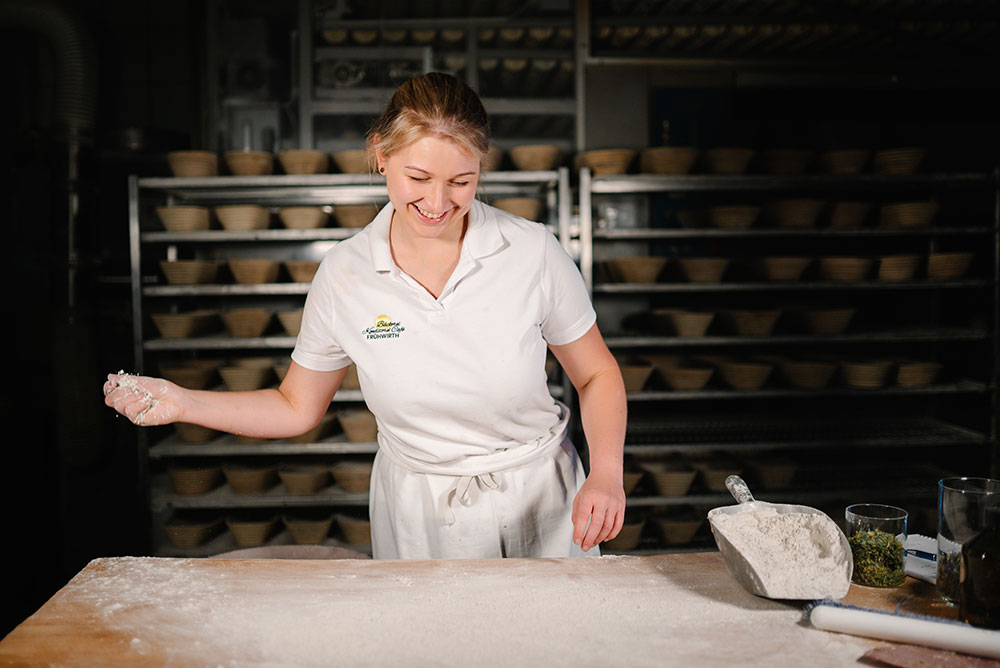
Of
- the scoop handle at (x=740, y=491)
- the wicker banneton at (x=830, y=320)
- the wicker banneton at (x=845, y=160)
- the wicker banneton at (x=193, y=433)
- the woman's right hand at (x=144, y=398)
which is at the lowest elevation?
the wicker banneton at (x=193, y=433)

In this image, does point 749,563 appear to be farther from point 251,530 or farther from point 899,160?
point 899,160

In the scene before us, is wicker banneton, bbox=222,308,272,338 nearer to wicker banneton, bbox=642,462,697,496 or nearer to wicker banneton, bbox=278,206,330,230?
wicker banneton, bbox=278,206,330,230

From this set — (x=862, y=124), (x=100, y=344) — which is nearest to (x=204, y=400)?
(x=100, y=344)

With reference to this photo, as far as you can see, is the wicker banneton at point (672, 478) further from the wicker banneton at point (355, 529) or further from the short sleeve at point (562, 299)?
the short sleeve at point (562, 299)

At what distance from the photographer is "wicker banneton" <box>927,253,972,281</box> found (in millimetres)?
3494

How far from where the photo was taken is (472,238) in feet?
5.49

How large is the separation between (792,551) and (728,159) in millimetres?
2560

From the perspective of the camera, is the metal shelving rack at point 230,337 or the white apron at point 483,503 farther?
the metal shelving rack at point 230,337

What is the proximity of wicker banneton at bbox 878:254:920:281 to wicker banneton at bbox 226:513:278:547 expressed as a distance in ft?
9.82

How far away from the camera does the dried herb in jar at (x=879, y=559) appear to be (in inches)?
49.2

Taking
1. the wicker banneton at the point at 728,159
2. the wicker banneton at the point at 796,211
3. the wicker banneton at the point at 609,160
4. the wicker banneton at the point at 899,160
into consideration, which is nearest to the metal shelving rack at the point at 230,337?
the wicker banneton at the point at 609,160

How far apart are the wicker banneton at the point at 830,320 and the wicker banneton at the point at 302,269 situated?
2.26 metres

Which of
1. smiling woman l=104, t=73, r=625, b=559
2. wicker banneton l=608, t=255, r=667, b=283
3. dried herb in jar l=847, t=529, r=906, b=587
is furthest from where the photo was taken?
wicker banneton l=608, t=255, r=667, b=283

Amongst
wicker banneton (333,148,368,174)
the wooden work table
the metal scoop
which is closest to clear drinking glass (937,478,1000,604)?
the wooden work table
